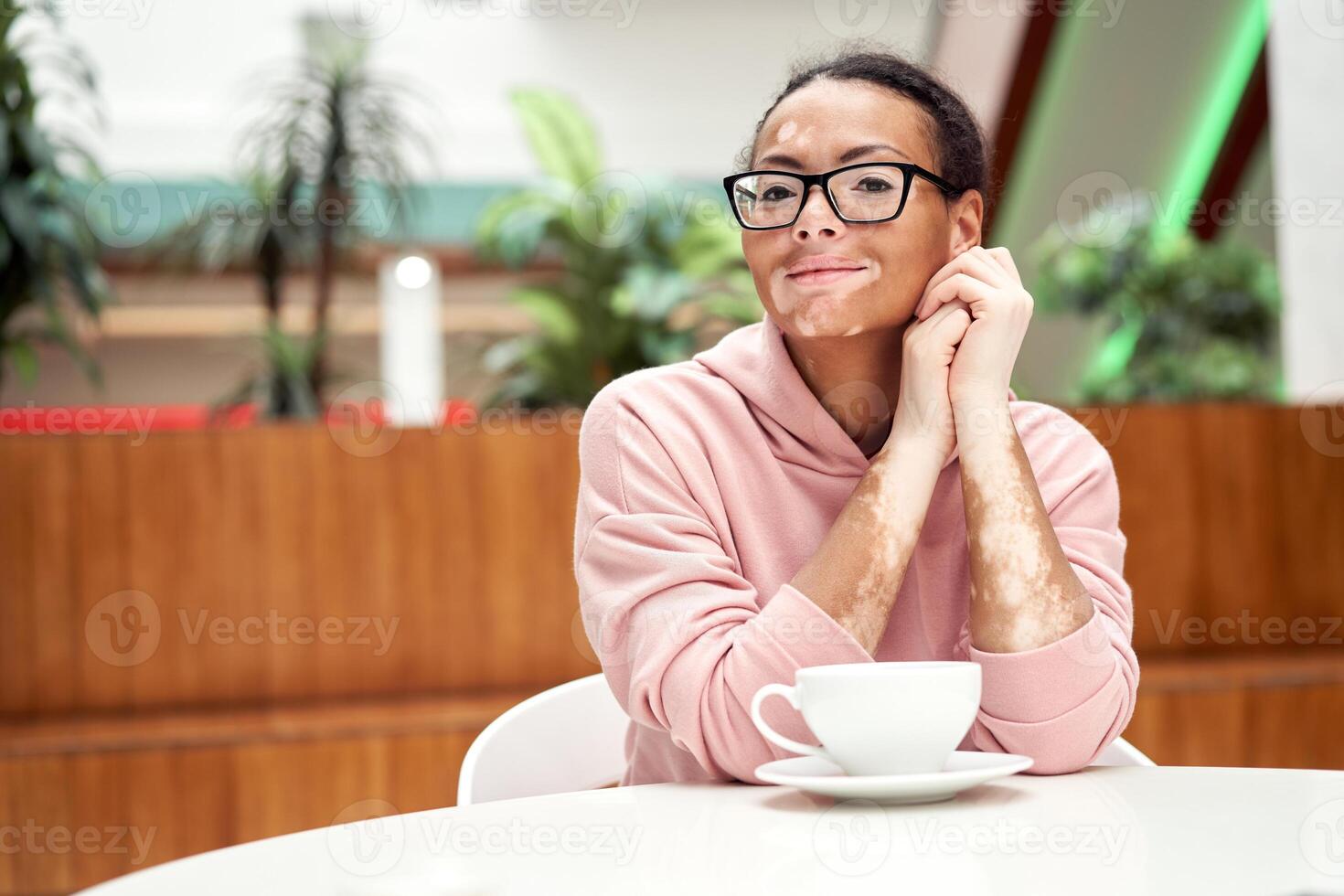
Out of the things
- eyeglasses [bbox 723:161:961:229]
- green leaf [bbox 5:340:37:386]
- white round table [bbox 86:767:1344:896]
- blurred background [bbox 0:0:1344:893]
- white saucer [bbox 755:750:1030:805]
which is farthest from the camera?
green leaf [bbox 5:340:37:386]

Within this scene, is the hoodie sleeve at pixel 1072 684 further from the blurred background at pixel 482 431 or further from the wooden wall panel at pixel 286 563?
the wooden wall panel at pixel 286 563

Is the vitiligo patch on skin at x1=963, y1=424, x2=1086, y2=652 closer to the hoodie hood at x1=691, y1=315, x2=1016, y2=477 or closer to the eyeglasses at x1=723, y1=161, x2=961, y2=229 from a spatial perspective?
the hoodie hood at x1=691, y1=315, x2=1016, y2=477

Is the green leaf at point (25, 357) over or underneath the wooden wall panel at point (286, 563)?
over

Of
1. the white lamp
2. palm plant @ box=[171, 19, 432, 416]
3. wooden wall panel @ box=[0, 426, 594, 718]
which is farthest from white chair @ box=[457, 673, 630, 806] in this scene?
the white lamp

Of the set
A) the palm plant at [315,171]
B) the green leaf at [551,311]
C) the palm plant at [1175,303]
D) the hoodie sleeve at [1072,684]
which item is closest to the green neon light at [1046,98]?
the palm plant at [1175,303]

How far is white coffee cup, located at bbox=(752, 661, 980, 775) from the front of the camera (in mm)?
816

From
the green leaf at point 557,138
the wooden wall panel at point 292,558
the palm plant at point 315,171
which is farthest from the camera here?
the green leaf at point 557,138

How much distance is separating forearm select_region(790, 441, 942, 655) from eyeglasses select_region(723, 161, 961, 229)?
0.24 meters

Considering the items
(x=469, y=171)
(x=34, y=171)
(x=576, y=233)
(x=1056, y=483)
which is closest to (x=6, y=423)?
(x=34, y=171)

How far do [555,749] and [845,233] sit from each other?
0.56 meters

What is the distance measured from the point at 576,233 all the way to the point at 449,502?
207 cm

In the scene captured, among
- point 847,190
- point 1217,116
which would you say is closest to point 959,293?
point 847,190

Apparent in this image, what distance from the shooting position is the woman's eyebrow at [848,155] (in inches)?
48.0

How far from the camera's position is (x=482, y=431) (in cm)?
292
